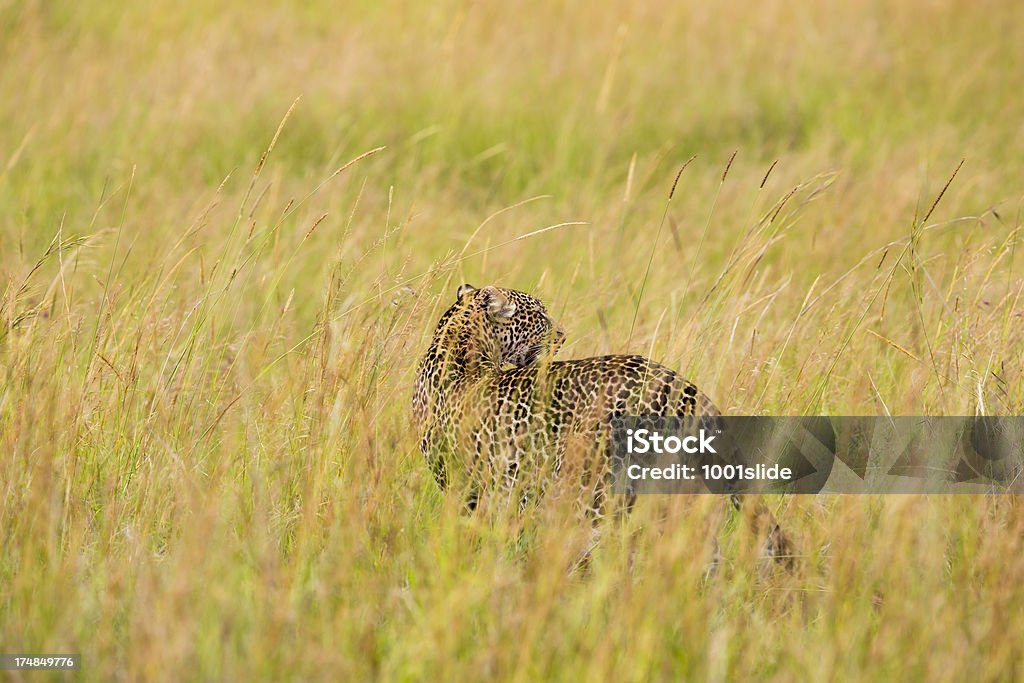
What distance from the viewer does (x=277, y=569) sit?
8.95ft

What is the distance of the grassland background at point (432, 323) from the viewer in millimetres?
2594

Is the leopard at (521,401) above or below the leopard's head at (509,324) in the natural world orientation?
below

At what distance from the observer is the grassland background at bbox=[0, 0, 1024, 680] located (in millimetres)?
2594

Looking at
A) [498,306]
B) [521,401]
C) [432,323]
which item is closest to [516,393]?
[521,401]

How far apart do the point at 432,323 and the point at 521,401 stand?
1184mm

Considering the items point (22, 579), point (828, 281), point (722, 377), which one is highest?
point (828, 281)

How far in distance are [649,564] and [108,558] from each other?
4.20 ft

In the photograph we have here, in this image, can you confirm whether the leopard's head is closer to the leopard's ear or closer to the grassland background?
the leopard's ear

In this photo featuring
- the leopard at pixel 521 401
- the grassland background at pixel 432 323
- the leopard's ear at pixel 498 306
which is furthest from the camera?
the leopard's ear at pixel 498 306

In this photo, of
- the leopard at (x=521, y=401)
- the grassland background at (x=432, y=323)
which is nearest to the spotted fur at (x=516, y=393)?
the leopard at (x=521, y=401)

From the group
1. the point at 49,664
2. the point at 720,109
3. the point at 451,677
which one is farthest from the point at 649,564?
the point at 720,109

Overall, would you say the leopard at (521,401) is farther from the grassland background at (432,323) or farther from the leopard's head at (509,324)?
the grassland background at (432,323)

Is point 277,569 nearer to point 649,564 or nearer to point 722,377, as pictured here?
point 649,564

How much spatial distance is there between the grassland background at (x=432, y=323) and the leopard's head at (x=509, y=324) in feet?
0.57
